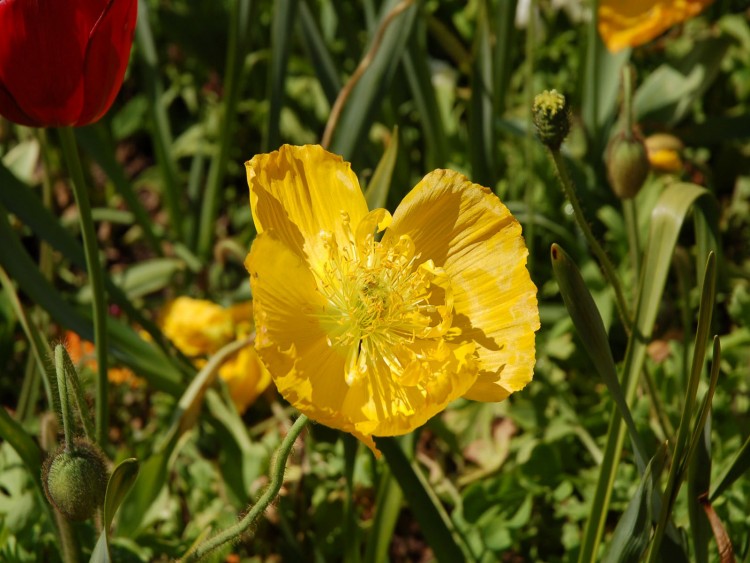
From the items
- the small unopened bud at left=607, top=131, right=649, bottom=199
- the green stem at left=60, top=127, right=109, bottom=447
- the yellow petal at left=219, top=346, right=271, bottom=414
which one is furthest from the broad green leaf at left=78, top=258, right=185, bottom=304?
the small unopened bud at left=607, top=131, right=649, bottom=199

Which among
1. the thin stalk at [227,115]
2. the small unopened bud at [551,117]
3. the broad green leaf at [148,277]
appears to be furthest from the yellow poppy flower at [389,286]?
the broad green leaf at [148,277]

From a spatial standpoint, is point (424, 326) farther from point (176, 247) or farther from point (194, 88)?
point (194, 88)

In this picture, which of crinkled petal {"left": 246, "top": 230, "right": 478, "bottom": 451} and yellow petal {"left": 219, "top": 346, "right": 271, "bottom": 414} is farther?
yellow petal {"left": 219, "top": 346, "right": 271, "bottom": 414}

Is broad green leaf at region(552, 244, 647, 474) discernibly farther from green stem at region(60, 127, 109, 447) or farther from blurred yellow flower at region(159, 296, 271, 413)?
blurred yellow flower at region(159, 296, 271, 413)

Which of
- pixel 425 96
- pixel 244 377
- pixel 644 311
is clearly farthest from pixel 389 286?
pixel 425 96

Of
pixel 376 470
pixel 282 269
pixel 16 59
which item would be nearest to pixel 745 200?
pixel 376 470

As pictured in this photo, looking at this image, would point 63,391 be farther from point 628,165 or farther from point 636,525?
point 628,165

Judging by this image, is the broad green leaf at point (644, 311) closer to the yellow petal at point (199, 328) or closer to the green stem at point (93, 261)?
the green stem at point (93, 261)
